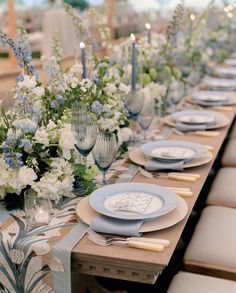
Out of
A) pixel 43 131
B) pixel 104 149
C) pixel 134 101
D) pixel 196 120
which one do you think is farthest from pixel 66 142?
pixel 196 120

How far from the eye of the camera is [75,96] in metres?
1.65

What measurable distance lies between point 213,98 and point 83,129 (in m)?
1.40

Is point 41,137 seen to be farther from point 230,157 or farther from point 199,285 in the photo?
point 230,157

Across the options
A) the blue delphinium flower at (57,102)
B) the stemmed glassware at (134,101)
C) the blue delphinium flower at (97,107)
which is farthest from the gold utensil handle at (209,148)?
the blue delphinium flower at (57,102)

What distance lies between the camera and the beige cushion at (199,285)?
1.52 metres

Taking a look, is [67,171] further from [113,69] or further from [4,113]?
[113,69]

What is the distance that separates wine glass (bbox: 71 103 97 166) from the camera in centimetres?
156

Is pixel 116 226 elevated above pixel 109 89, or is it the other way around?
pixel 109 89

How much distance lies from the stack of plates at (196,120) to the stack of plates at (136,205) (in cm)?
76

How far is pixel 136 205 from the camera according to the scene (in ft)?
4.86

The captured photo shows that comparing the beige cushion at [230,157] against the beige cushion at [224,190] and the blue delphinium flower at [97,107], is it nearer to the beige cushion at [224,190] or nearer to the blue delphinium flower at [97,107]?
the beige cushion at [224,190]

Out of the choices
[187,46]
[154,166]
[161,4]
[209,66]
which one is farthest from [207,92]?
[161,4]

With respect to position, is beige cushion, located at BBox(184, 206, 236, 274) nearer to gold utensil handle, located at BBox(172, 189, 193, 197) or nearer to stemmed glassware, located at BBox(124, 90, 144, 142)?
gold utensil handle, located at BBox(172, 189, 193, 197)

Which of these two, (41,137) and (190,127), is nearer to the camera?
(41,137)
